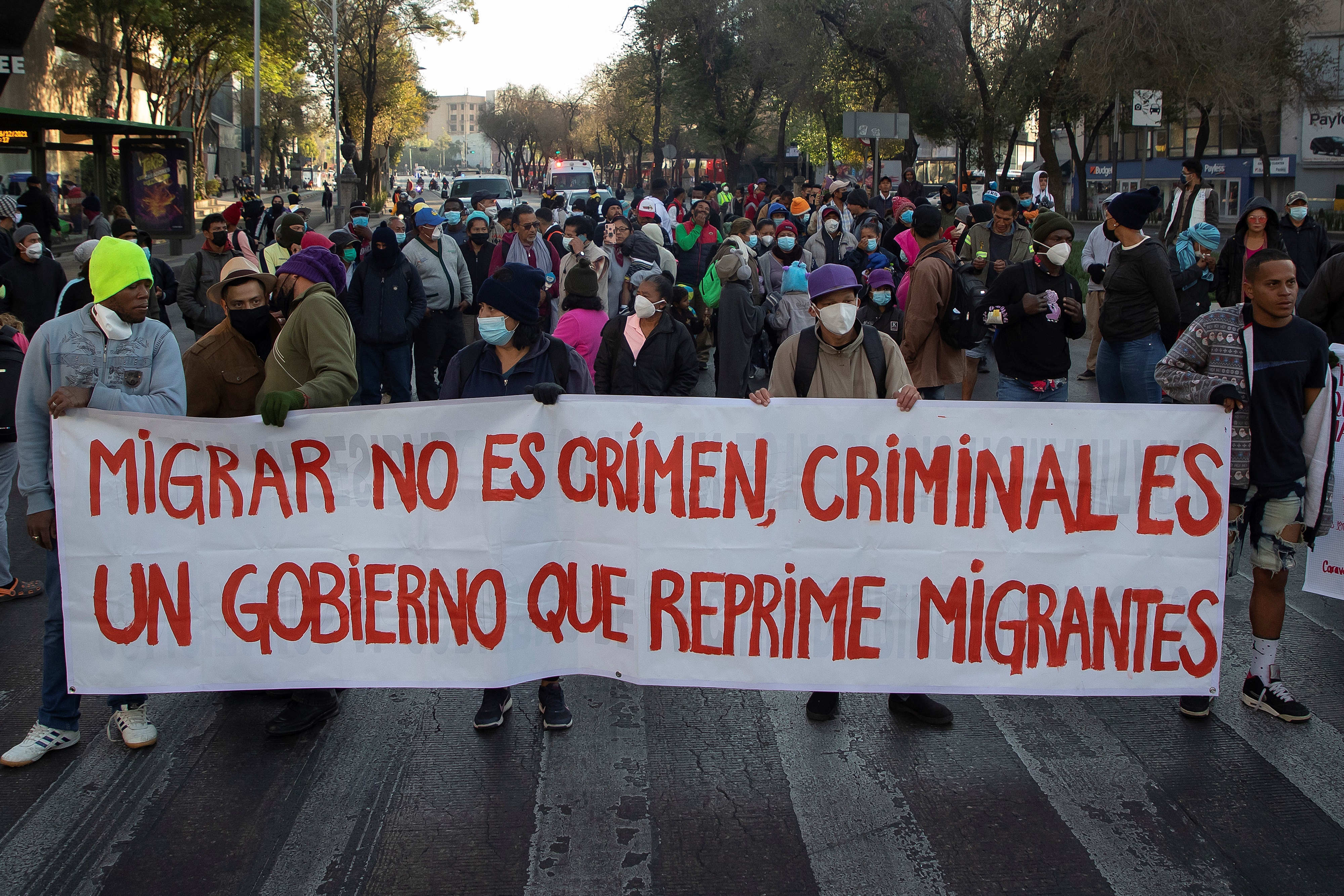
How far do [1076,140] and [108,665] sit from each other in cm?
7310

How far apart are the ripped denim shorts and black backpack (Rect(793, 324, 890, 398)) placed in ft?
4.65

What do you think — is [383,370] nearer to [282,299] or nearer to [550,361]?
[282,299]

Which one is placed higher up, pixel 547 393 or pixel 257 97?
pixel 257 97

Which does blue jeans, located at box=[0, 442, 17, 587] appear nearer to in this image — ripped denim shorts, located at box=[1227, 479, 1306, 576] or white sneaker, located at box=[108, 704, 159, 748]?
white sneaker, located at box=[108, 704, 159, 748]

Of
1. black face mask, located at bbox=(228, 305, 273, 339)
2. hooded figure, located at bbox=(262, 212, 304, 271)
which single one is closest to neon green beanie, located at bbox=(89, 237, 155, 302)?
black face mask, located at bbox=(228, 305, 273, 339)

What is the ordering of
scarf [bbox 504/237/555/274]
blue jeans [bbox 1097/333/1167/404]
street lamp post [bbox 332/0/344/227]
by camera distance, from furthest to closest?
street lamp post [bbox 332/0/344/227] < scarf [bbox 504/237/555/274] < blue jeans [bbox 1097/333/1167/404]

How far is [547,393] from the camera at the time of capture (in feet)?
14.3

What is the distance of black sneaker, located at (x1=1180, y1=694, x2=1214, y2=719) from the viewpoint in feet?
15.4

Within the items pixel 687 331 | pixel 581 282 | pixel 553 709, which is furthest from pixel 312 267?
pixel 581 282

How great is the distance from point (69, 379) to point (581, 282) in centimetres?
371

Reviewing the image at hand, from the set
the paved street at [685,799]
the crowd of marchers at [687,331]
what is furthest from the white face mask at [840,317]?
the paved street at [685,799]

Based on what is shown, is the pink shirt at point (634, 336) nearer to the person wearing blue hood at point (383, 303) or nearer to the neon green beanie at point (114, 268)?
the person wearing blue hood at point (383, 303)

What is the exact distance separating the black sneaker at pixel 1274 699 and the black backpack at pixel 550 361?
10.0ft

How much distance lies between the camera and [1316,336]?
179 inches
